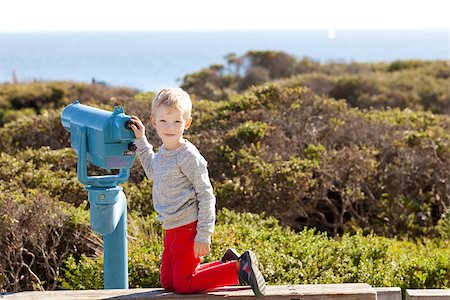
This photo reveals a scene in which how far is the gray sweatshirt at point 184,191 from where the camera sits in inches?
147

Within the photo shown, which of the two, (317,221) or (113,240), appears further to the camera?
(317,221)

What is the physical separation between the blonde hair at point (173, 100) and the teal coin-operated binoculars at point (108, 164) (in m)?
0.24

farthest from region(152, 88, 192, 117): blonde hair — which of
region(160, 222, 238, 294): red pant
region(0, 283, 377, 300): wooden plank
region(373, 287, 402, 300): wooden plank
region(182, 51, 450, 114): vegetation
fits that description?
region(182, 51, 450, 114): vegetation

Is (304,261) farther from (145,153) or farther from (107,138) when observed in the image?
(107,138)

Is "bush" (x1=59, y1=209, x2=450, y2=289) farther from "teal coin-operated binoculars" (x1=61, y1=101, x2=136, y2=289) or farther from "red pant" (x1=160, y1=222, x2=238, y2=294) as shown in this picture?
"red pant" (x1=160, y1=222, x2=238, y2=294)

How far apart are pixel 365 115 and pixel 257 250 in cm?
473

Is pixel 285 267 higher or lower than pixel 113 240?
lower

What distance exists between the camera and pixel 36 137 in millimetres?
9109

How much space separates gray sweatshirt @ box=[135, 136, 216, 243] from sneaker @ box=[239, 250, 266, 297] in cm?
20

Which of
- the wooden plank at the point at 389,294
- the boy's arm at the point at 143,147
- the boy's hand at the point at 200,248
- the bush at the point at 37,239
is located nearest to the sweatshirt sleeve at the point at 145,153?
the boy's arm at the point at 143,147

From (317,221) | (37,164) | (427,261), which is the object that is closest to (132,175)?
(37,164)

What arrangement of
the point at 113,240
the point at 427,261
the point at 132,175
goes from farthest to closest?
the point at 132,175 < the point at 427,261 < the point at 113,240

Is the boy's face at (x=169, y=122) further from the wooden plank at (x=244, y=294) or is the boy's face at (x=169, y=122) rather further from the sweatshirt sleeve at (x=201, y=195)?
the wooden plank at (x=244, y=294)

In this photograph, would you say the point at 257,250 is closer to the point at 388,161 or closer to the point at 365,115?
the point at 388,161
